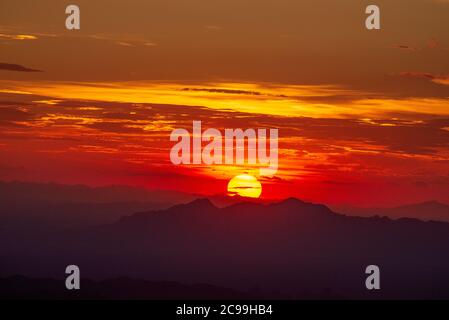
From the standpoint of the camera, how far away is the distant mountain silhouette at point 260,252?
90562 millimetres

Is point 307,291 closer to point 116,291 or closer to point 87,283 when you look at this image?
point 116,291

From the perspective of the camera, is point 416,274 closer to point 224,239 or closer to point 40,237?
point 224,239

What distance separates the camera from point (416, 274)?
9812cm

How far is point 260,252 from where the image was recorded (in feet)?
348

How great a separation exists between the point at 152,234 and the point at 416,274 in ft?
105

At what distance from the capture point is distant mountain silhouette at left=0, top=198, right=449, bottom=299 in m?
90.6

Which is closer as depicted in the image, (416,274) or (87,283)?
(416,274)
